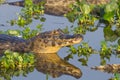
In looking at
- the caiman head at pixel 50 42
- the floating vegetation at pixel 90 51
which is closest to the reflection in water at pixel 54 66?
the caiman head at pixel 50 42

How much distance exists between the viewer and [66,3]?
12.6m

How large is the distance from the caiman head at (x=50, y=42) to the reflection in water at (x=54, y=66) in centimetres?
14

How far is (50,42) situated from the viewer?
7.24m

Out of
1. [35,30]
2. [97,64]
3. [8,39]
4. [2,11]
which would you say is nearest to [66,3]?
[2,11]

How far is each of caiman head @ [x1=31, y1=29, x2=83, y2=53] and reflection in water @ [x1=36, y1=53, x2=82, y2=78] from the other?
139mm

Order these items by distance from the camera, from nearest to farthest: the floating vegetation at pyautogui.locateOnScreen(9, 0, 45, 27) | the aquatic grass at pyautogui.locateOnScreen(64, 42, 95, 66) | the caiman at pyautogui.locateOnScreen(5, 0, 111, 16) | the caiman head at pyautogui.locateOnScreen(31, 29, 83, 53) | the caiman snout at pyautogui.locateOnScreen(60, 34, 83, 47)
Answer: the aquatic grass at pyautogui.locateOnScreen(64, 42, 95, 66)
the caiman snout at pyautogui.locateOnScreen(60, 34, 83, 47)
the caiman head at pyautogui.locateOnScreen(31, 29, 83, 53)
the floating vegetation at pyautogui.locateOnScreen(9, 0, 45, 27)
the caiman at pyautogui.locateOnScreen(5, 0, 111, 16)

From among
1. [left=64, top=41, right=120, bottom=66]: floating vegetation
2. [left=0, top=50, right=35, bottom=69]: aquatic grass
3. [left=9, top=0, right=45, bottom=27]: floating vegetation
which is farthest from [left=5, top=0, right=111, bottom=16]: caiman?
[left=0, top=50, right=35, bottom=69]: aquatic grass

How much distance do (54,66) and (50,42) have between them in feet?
3.06

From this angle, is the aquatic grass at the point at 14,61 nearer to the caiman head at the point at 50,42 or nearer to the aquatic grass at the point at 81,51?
the aquatic grass at the point at 81,51

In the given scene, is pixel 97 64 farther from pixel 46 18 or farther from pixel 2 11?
pixel 2 11

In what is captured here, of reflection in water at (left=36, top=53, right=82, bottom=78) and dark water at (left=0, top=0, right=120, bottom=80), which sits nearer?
dark water at (left=0, top=0, right=120, bottom=80)

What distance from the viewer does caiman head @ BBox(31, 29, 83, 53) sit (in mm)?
7117

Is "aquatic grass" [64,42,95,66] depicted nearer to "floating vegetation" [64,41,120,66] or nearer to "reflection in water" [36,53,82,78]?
"floating vegetation" [64,41,120,66]

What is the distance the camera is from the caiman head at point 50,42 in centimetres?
712
